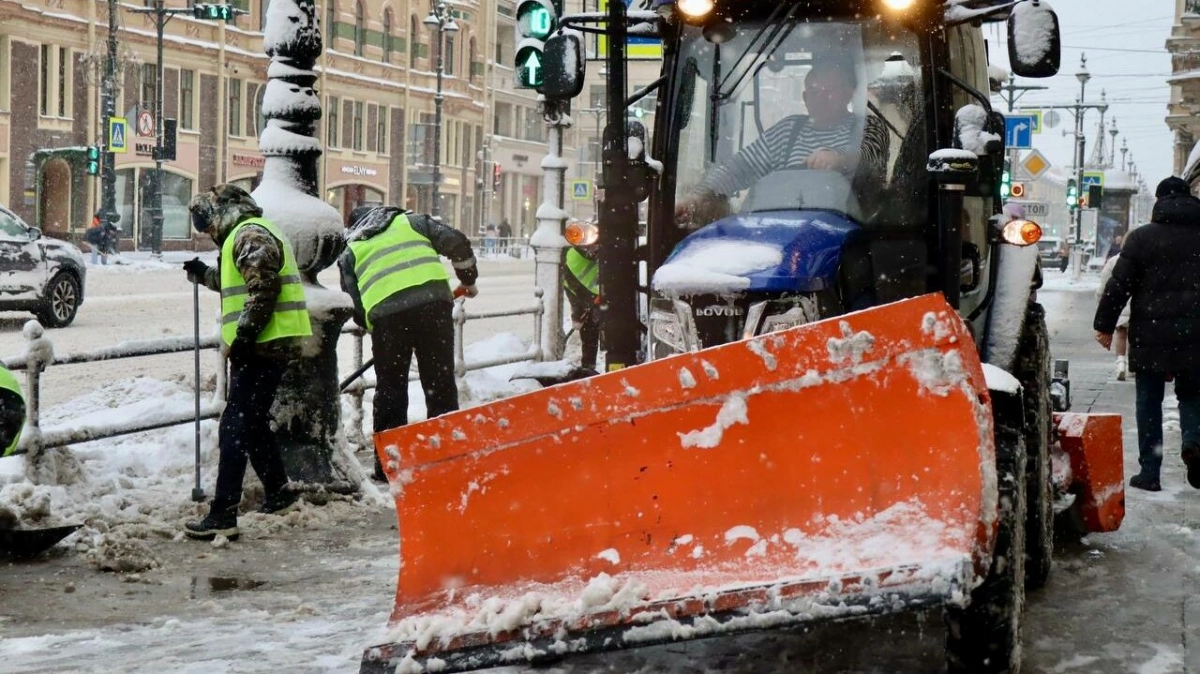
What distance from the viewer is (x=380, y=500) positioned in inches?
332

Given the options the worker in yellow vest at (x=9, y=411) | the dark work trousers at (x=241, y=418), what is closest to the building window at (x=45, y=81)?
the dark work trousers at (x=241, y=418)

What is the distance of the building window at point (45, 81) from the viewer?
41219 millimetres

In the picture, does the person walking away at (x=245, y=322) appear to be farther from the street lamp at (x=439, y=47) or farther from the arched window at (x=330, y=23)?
the arched window at (x=330, y=23)

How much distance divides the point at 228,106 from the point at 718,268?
150ft

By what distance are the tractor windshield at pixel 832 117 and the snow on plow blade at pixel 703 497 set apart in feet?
5.47

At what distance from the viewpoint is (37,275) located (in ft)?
65.0

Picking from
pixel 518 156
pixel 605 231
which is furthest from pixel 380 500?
pixel 518 156

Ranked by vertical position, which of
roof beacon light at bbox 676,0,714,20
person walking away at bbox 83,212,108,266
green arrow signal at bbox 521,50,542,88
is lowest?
person walking away at bbox 83,212,108,266

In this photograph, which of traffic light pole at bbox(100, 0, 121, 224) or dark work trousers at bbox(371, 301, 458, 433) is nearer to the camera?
dark work trousers at bbox(371, 301, 458, 433)

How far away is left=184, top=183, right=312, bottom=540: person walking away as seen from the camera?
7.31 metres

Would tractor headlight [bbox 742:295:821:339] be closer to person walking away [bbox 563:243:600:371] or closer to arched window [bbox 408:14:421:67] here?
person walking away [bbox 563:243:600:371]

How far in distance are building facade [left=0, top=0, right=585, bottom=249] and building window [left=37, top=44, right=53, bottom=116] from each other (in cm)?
4

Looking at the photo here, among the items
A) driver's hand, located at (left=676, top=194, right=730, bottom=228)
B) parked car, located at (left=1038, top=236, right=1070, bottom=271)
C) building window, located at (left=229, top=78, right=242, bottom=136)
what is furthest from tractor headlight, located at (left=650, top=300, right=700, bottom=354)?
parked car, located at (left=1038, top=236, right=1070, bottom=271)

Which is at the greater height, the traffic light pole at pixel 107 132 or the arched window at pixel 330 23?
the arched window at pixel 330 23
